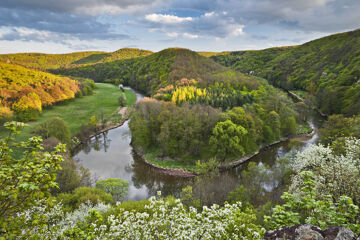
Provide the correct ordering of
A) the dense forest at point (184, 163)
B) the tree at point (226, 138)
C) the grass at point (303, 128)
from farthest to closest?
the grass at point (303, 128)
the tree at point (226, 138)
the dense forest at point (184, 163)

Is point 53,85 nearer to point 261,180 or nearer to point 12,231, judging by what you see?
point 261,180

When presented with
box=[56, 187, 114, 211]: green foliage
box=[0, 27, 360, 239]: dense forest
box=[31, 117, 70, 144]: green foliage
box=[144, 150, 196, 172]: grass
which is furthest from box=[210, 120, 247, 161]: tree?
box=[31, 117, 70, 144]: green foliage

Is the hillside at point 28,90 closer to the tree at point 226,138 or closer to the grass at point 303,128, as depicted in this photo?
the tree at point 226,138

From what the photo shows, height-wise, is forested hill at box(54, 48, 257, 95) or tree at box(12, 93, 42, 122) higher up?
forested hill at box(54, 48, 257, 95)

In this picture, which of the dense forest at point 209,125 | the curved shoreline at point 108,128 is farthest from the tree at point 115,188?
the curved shoreline at point 108,128

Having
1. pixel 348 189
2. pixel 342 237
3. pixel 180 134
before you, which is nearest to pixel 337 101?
pixel 180 134

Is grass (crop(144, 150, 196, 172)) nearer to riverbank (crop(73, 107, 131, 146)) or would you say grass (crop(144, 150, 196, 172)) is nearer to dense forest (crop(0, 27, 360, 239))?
dense forest (crop(0, 27, 360, 239))

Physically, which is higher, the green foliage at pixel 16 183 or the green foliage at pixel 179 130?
the green foliage at pixel 16 183
